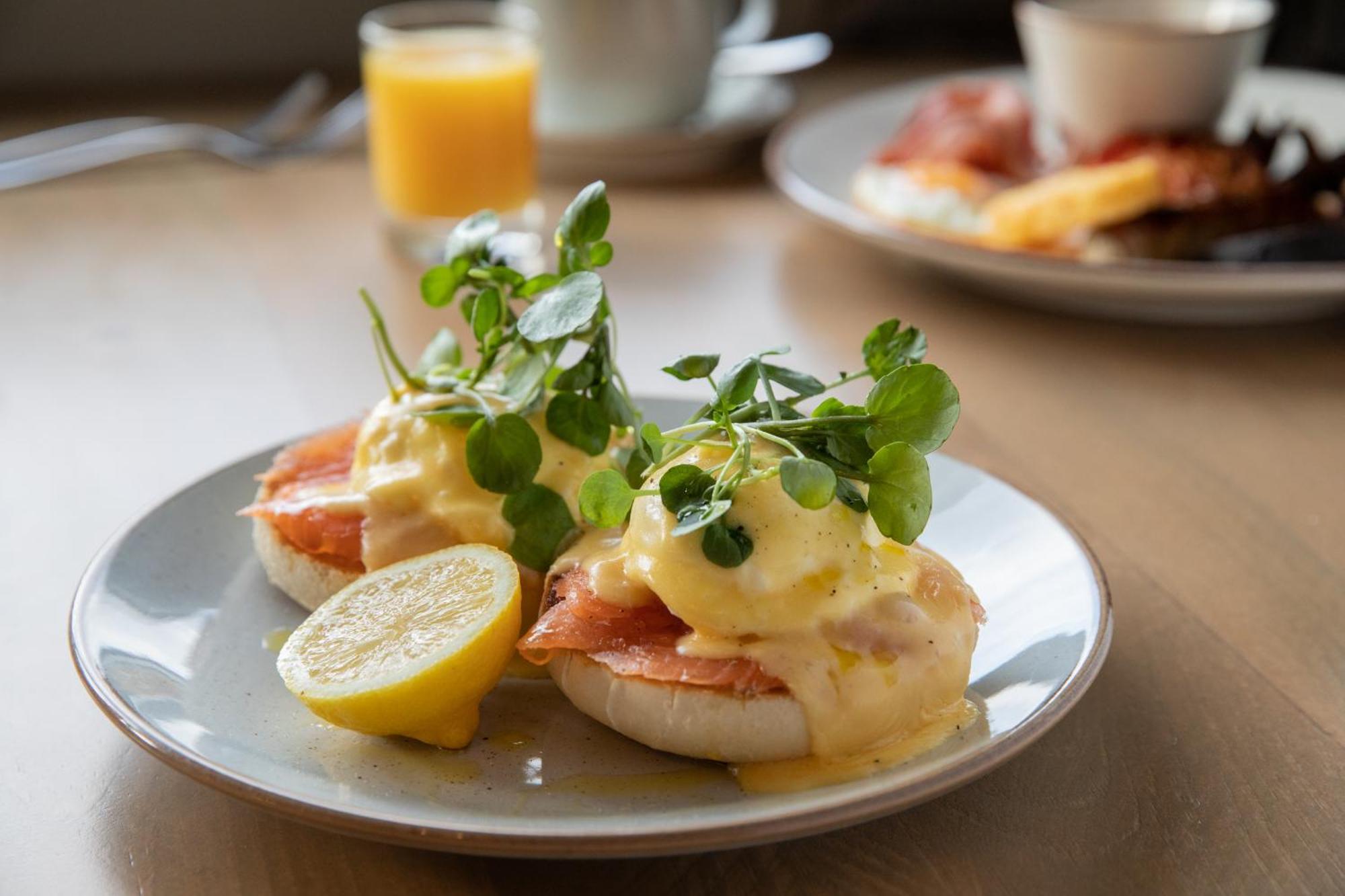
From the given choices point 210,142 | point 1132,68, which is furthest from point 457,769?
point 210,142

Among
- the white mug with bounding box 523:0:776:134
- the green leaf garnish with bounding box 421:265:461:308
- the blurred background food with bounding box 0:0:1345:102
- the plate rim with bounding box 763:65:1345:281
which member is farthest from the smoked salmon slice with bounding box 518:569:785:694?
the blurred background food with bounding box 0:0:1345:102

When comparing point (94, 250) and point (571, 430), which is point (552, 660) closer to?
point (571, 430)

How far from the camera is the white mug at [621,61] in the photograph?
264 cm

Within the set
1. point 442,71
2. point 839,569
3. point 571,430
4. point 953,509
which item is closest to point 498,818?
point 839,569

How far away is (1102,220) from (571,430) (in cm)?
118

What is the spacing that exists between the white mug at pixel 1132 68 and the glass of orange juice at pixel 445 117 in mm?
867

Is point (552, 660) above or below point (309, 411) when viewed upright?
above

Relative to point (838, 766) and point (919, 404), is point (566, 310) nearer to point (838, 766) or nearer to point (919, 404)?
point (919, 404)

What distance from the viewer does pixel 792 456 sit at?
106 centimetres

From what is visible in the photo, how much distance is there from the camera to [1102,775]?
1.11 meters

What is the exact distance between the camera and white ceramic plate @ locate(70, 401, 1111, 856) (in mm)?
889

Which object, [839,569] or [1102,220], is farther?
[1102,220]

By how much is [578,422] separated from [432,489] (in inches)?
5.2

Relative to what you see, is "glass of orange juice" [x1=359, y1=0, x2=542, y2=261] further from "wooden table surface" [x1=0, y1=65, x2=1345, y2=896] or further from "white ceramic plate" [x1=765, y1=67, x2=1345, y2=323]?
"white ceramic plate" [x1=765, y1=67, x2=1345, y2=323]
